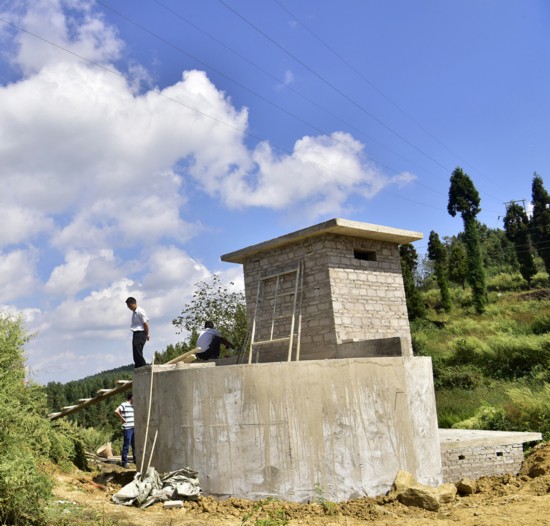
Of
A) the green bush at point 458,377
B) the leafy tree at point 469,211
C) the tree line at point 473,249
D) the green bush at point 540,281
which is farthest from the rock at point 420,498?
the green bush at point 540,281

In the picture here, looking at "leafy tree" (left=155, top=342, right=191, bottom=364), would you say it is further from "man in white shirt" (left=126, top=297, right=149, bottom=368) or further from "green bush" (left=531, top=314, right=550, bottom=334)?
"green bush" (left=531, top=314, right=550, bottom=334)

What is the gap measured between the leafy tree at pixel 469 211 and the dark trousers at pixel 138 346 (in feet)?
87.5

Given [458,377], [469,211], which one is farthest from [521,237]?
[458,377]

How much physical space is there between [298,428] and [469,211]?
1238 inches

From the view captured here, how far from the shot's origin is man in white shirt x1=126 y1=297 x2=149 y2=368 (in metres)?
11.7

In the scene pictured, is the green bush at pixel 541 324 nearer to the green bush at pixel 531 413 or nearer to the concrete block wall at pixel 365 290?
the green bush at pixel 531 413

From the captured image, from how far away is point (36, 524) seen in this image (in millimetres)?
7219

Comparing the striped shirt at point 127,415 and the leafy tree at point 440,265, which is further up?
the leafy tree at point 440,265

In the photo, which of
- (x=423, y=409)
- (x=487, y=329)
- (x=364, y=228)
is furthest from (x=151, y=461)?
(x=487, y=329)

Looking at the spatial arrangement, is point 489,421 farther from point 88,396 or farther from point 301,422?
point 88,396

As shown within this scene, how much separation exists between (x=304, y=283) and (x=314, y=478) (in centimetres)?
440

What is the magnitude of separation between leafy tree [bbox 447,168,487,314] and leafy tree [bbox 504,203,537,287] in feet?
16.6

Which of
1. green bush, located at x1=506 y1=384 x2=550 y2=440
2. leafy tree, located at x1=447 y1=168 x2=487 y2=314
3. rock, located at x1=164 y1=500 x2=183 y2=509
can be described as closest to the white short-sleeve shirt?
rock, located at x1=164 y1=500 x2=183 y2=509

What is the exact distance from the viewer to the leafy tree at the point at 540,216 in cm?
3897
